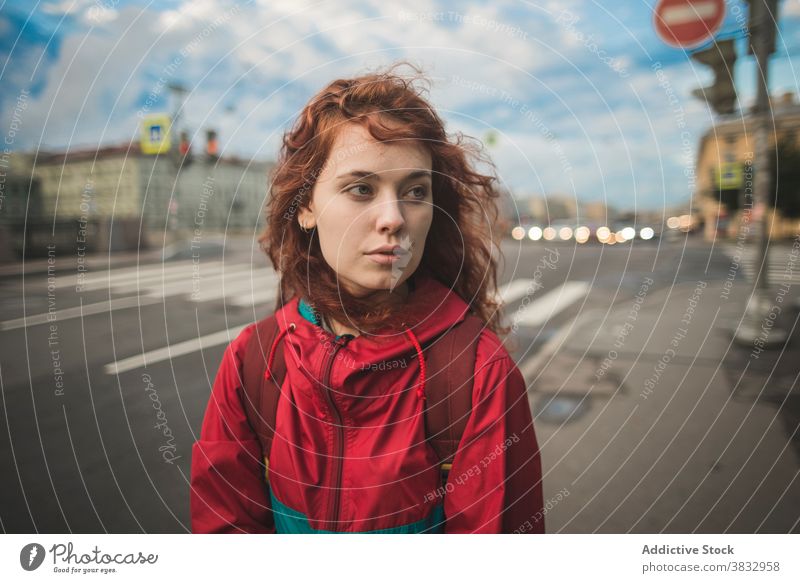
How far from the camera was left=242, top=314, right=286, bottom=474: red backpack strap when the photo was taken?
109 cm

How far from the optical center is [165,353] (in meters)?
3.90

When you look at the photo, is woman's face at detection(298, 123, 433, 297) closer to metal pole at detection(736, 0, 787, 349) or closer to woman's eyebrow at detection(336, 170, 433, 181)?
woman's eyebrow at detection(336, 170, 433, 181)

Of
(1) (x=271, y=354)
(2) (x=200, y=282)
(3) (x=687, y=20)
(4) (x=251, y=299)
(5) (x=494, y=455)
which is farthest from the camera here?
(2) (x=200, y=282)

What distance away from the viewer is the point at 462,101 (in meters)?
1.31

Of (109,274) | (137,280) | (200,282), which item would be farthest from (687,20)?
(137,280)

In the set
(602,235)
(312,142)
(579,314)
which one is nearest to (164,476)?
(312,142)

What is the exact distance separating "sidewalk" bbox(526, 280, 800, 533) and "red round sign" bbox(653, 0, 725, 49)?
1.35 metres

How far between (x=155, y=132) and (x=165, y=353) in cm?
277

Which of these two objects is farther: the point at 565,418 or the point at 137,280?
the point at 137,280

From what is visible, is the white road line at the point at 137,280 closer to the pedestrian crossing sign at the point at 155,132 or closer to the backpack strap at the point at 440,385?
the pedestrian crossing sign at the point at 155,132

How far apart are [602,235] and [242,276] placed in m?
5.68

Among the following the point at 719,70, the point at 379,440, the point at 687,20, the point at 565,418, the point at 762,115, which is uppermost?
the point at 687,20

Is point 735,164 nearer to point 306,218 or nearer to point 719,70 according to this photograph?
point 719,70
